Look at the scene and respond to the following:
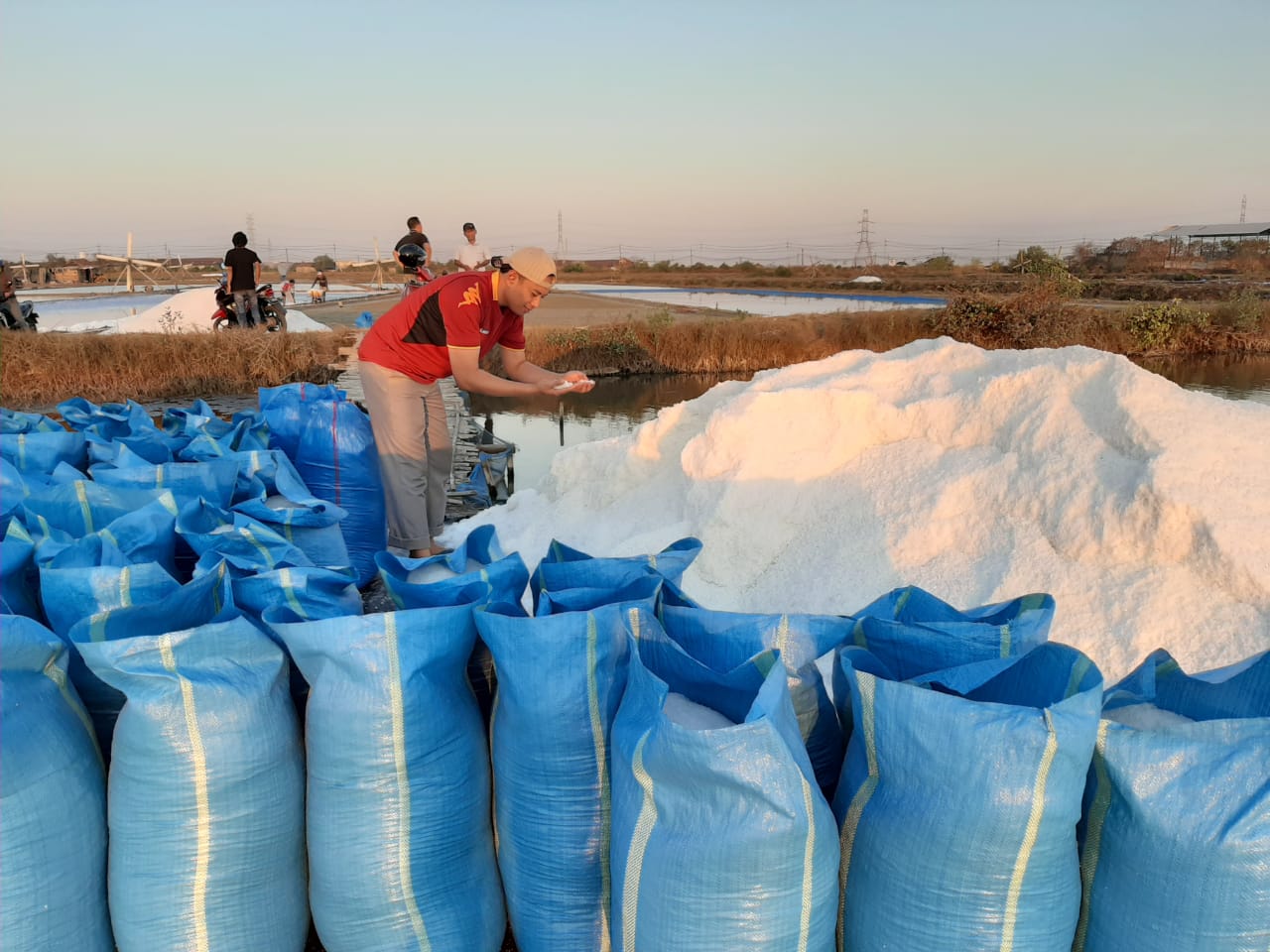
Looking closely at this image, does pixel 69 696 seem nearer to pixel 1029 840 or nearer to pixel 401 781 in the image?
pixel 401 781

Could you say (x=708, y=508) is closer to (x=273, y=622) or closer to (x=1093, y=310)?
(x=273, y=622)

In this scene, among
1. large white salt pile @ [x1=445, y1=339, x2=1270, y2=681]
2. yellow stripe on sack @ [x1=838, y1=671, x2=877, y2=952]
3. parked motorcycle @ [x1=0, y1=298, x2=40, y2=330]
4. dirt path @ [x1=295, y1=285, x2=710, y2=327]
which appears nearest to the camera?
yellow stripe on sack @ [x1=838, y1=671, x2=877, y2=952]

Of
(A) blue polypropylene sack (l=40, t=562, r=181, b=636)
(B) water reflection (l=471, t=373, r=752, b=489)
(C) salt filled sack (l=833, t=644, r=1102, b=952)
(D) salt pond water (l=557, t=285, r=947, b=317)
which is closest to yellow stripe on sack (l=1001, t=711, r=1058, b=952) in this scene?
(C) salt filled sack (l=833, t=644, r=1102, b=952)

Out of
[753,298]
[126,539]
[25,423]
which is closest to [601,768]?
[126,539]

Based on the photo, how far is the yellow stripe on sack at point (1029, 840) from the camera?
1066 millimetres

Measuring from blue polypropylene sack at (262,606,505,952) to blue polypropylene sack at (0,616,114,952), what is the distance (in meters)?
0.31

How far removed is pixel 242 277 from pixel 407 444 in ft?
21.9

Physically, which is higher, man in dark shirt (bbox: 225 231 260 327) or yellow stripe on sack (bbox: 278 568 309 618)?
man in dark shirt (bbox: 225 231 260 327)

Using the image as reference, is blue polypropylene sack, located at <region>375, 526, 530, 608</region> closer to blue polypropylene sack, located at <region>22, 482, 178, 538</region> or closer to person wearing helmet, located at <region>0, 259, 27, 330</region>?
blue polypropylene sack, located at <region>22, 482, 178, 538</region>

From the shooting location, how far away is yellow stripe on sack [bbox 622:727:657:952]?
114cm

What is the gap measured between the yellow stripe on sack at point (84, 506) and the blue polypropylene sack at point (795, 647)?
126 cm

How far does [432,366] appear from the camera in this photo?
2877mm

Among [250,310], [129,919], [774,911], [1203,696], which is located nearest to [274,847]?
[129,919]

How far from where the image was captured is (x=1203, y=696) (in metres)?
1.32
